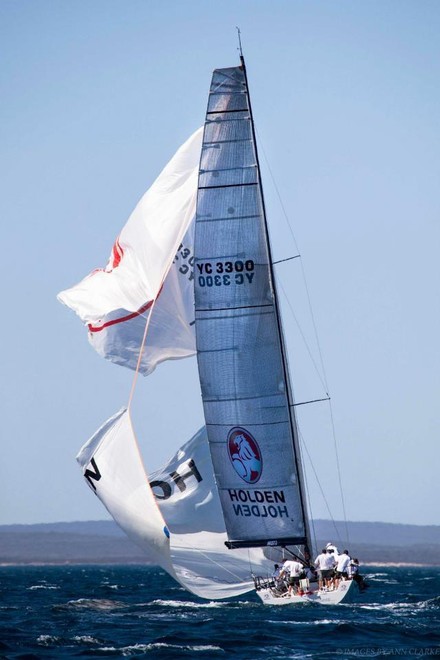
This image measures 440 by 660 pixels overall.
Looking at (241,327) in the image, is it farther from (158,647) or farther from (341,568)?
(158,647)

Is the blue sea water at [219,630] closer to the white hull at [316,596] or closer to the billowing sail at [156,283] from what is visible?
the white hull at [316,596]

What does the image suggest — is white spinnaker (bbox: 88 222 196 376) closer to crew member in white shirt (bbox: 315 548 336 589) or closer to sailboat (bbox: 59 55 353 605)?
sailboat (bbox: 59 55 353 605)

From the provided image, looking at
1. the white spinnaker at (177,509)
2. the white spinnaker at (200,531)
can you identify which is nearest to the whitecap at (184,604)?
the white spinnaker at (200,531)

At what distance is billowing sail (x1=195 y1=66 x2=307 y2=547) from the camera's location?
1134 inches

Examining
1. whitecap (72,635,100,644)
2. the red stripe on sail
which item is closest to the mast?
the red stripe on sail

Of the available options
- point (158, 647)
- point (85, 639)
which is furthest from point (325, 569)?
point (158, 647)

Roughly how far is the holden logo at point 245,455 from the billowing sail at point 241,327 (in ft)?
0.07

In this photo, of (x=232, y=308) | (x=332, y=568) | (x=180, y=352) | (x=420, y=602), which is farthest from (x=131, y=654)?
(x=420, y=602)

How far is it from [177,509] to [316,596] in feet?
14.0

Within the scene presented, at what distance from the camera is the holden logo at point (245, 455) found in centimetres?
2923

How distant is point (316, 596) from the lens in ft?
92.3

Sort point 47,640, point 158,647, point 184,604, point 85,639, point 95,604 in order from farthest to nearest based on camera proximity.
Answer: point 95,604 < point 184,604 < point 85,639 < point 47,640 < point 158,647

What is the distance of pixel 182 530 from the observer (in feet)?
101

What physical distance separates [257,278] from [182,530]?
6197 millimetres
